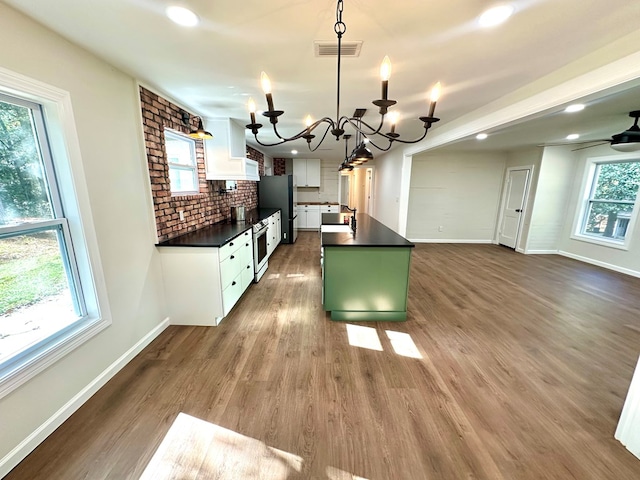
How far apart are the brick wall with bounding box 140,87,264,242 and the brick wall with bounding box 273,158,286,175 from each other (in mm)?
4427

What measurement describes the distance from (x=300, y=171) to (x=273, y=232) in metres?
3.23

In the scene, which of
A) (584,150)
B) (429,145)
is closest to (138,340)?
(429,145)

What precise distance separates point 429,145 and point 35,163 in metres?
4.74

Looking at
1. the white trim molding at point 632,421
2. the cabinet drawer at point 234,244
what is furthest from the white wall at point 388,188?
the white trim molding at point 632,421

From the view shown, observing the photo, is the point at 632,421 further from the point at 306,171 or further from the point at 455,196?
the point at 306,171

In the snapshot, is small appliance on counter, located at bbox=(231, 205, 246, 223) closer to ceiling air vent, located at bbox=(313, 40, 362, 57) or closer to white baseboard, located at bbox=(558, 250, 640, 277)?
ceiling air vent, located at bbox=(313, 40, 362, 57)

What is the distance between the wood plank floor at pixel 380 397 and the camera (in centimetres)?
137

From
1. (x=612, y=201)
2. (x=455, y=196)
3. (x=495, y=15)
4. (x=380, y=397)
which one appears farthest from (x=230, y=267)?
(x=612, y=201)

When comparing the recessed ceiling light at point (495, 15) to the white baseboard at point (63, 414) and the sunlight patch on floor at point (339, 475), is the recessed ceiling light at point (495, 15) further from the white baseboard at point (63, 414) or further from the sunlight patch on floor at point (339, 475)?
the white baseboard at point (63, 414)

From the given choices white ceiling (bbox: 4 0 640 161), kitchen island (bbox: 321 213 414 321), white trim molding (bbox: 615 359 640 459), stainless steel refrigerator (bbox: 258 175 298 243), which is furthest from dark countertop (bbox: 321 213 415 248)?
stainless steel refrigerator (bbox: 258 175 298 243)

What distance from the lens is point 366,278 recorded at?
2.82 metres

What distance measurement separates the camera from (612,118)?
316 centimetres

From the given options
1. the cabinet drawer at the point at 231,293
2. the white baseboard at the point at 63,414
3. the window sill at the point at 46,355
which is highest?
the window sill at the point at 46,355

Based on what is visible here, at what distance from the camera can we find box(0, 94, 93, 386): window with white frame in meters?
1.39
